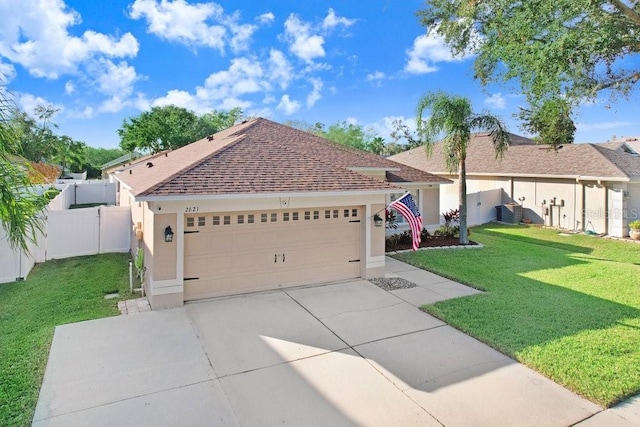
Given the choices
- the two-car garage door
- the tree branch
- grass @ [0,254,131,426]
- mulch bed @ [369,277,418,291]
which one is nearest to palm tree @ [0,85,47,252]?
grass @ [0,254,131,426]

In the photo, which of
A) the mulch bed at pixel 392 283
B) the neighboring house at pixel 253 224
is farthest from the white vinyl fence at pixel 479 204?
the neighboring house at pixel 253 224

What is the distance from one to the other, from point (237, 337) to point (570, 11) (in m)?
8.52

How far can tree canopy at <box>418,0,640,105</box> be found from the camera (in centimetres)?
701

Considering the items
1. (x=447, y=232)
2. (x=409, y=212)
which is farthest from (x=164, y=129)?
(x=409, y=212)

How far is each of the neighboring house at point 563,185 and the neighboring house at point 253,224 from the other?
473 inches

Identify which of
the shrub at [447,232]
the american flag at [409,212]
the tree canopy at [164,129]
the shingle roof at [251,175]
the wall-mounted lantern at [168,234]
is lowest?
the shrub at [447,232]

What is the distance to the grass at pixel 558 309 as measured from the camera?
5.71 m

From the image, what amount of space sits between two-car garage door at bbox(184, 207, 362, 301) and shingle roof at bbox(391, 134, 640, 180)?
8301 mm

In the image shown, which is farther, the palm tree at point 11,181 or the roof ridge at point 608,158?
the roof ridge at point 608,158

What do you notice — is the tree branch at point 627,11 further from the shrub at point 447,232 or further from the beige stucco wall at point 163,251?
the shrub at point 447,232

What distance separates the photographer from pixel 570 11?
276 inches

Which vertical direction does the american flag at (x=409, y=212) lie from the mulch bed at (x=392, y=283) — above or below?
above

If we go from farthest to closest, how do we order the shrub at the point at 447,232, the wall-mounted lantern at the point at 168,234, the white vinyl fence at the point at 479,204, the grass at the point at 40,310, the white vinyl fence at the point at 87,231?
the white vinyl fence at the point at 479,204 < the shrub at the point at 447,232 < the white vinyl fence at the point at 87,231 < the wall-mounted lantern at the point at 168,234 < the grass at the point at 40,310

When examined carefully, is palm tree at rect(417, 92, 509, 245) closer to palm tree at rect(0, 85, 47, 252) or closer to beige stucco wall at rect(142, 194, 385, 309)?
beige stucco wall at rect(142, 194, 385, 309)
